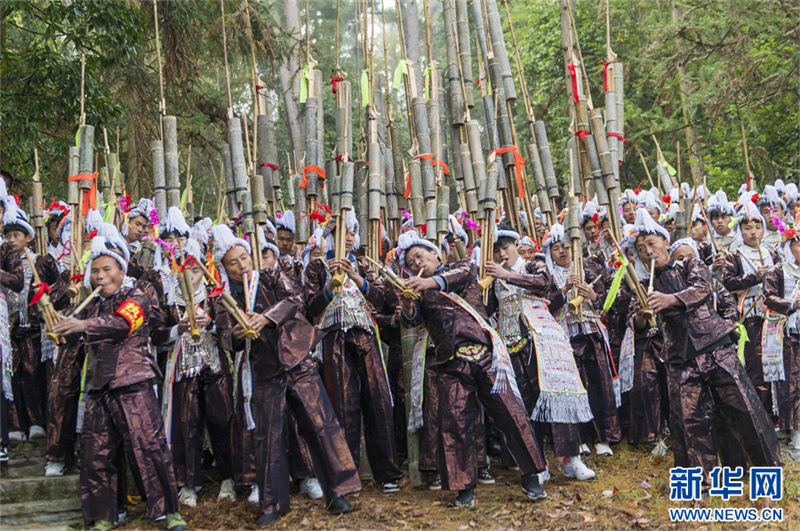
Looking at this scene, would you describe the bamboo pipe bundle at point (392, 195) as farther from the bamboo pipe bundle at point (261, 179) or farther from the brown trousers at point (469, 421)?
the brown trousers at point (469, 421)

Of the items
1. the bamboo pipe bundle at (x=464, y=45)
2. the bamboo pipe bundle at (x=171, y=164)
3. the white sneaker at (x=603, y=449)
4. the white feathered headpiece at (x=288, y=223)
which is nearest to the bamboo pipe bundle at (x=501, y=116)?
the bamboo pipe bundle at (x=464, y=45)

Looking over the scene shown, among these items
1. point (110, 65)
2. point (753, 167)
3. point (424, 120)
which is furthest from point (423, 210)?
point (753, 167)

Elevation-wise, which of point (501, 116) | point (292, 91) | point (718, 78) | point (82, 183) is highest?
point (292, 91)

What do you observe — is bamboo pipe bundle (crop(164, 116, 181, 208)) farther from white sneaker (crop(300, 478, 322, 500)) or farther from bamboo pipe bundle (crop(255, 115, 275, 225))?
white sneaker (crop(300, 478, 322, 500))

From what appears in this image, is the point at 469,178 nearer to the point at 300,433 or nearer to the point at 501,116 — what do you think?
the point at 501,116

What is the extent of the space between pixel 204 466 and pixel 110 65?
17.6ft

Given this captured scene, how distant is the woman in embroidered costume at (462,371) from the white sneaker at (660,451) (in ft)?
4.80

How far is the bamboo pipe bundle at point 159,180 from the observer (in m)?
5.55

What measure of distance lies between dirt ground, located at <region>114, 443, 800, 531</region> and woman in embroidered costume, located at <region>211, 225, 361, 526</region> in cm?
19

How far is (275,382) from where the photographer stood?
4.64 metres

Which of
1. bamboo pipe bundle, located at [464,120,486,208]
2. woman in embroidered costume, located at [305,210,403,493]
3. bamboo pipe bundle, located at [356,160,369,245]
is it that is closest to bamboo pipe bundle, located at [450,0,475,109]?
bamboo pipe bundle, located at [464,120,486,208]

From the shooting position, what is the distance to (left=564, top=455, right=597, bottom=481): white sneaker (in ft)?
17.0

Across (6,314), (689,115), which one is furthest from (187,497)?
(689,115)

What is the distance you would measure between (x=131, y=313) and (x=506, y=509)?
2.56 m
